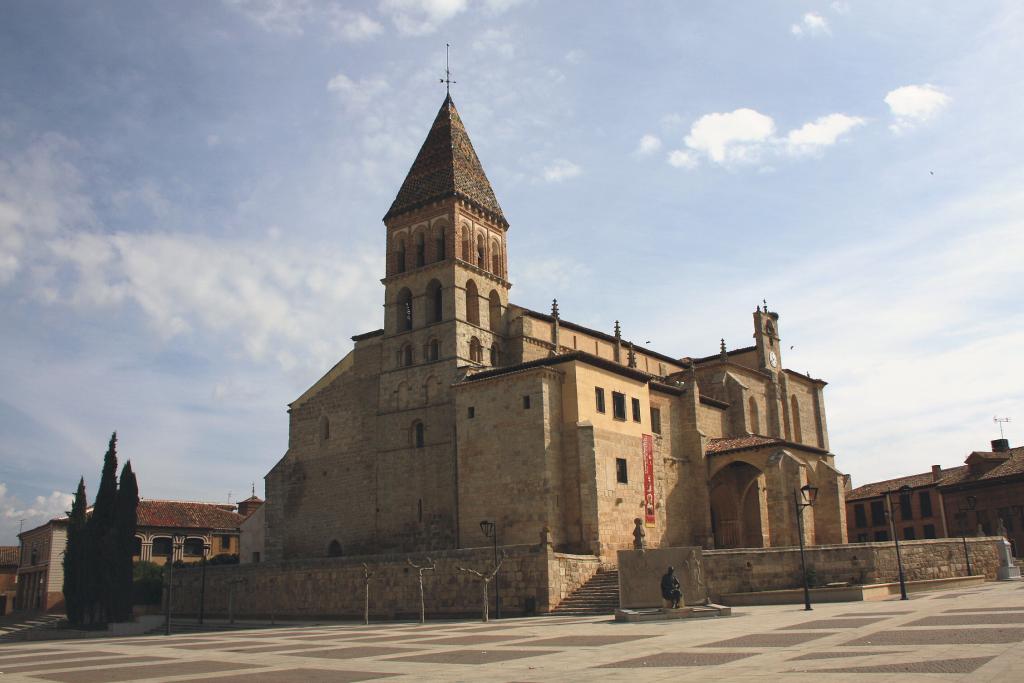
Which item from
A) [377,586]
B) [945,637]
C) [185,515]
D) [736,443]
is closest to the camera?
[945,637]

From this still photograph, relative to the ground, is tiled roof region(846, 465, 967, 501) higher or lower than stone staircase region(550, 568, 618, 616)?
higher

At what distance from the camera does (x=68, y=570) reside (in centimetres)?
4188

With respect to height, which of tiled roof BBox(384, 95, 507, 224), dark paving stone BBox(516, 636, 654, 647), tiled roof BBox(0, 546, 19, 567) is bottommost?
dark paving stone BBox(516, 636, 654, 647)

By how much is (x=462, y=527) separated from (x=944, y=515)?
3896 centimetres

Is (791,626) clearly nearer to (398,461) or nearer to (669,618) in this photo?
(669,618)

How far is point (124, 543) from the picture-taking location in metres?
38.5

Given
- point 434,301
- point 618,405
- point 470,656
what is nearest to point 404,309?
point 434,301

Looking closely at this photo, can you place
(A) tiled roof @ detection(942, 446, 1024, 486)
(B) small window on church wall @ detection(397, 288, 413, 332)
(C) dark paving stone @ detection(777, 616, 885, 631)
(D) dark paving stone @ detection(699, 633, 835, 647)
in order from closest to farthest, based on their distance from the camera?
A: 1. (D) dark paving stone @ detection(699, 633, 835, 647)
2. (C) dark paving stone @ detection(777, 616, 885, 631)
3. (B) small window on church wall @ detection(397, 288, 413, 332)
4. (A) tiled roof @ detection(942, 446, 1024, 486)

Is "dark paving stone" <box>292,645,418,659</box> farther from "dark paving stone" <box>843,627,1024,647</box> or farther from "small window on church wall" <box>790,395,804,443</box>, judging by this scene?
"small window on church wall" <box>790,395,804,443</box>

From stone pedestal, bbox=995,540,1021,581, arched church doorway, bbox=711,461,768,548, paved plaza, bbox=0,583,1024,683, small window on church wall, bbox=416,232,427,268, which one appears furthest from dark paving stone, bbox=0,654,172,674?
stone pedestal, bbox=995,540,1021,581

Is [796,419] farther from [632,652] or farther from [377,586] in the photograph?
[632,652]

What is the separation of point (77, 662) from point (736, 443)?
30.0m

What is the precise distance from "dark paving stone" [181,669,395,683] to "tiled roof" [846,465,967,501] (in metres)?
52.3

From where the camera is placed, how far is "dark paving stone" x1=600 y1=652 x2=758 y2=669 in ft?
40.3
